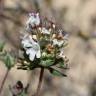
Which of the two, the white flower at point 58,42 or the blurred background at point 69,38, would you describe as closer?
the white flower at point 58,42

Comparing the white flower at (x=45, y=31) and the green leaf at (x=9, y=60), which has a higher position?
the white flower at (x=45, y=31)

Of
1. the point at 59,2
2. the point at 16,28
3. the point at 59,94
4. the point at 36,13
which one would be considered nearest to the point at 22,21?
the point at 16,28

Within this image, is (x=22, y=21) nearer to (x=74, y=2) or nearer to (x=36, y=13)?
(x=74, y=2)

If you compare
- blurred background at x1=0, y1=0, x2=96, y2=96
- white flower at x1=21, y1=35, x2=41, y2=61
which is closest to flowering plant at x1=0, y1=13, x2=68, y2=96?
white flower at x1=21, y1=35, x2=41, y2=61

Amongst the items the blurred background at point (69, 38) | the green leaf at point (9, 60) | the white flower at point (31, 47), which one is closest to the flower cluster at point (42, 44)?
the white flower at point (31, 47)

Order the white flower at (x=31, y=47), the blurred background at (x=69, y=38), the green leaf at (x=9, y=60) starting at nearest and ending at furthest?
the white flower at (x=31, y=47), the green leaf at (x=9, y=60), the blurred background at (x=69, y=38)

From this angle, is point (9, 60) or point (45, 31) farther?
point (9, 60)

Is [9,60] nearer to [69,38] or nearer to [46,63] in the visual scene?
[46,63]

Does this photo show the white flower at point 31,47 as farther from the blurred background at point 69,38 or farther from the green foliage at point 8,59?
the blurred background at point 69,38

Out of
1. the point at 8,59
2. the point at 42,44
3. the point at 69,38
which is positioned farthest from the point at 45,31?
the point at 69,38
